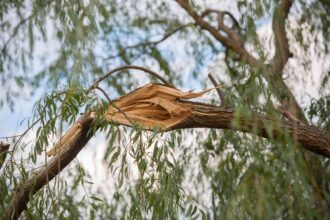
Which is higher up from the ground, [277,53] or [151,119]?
[277,53]

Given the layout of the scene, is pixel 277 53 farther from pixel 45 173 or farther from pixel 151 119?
pixel 45 173

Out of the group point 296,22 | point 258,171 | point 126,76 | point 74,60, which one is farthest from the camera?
point 126,76

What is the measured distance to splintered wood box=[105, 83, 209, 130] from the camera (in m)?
2.19

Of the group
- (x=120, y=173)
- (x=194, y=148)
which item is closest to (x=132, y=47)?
(x=194, y=148)

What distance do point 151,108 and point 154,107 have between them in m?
0.01

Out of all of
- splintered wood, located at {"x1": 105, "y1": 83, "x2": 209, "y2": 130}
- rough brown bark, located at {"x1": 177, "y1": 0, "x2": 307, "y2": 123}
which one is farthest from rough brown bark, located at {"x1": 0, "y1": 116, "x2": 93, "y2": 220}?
rough brown bark, located at {"x1": 177, "y1": 0, "x2": 307, "y2": 123}

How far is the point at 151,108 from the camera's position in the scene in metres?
2.25

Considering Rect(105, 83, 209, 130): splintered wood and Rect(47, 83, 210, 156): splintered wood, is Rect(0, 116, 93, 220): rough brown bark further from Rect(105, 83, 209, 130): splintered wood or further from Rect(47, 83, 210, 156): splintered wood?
Rect(105, 83, 209, 130): splintered wood

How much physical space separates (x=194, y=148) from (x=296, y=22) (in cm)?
95

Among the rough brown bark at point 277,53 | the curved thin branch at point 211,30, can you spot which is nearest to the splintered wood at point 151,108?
the rough brown bark at point 277,53

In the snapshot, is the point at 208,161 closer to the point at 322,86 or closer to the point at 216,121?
the point at 322,86

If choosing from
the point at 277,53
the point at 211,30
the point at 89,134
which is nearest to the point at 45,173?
the point at 89,134

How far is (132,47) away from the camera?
4320 mm

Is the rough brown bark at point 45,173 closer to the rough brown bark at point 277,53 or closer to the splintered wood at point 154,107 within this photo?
the splintered wood at point 154,107
